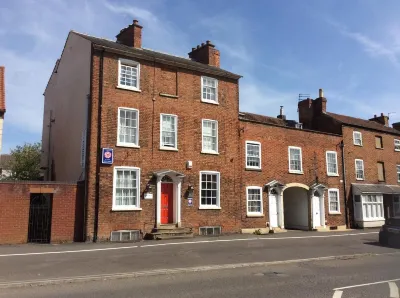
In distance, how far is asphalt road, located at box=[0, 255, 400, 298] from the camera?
27.8 ft

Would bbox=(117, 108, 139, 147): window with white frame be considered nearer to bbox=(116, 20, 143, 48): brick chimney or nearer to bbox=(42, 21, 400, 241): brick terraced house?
bbox=(42, 21, 400, 241): brick terraced house

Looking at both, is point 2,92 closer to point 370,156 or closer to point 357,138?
point 357,138

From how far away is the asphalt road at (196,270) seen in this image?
8.84 meters

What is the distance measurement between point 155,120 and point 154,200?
4143mm

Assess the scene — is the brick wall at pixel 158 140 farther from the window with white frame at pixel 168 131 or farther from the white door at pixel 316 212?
the white door at pixel 316 212

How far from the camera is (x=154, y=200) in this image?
66.6 ft

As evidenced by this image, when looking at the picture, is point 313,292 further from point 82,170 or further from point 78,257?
point 82,170

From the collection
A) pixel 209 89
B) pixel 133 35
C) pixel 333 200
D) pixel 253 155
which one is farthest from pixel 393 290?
pixel 333 200

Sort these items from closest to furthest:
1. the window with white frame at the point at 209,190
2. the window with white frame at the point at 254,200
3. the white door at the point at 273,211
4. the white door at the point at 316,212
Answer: the window with white frame at the point at 209,190 < the window with white frame at the point at 254,200 < the white door at the point at 273,211 < the white door at the point at 316,212

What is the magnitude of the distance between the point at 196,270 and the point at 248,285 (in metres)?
2.28

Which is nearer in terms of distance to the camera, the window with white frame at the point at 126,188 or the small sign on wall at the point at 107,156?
the small sign on wall at the point at 107,156

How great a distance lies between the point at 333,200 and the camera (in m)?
28.9

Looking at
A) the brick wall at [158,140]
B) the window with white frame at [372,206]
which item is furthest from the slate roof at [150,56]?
the window with white frame at [372,206]

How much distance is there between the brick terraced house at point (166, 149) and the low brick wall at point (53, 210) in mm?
562
